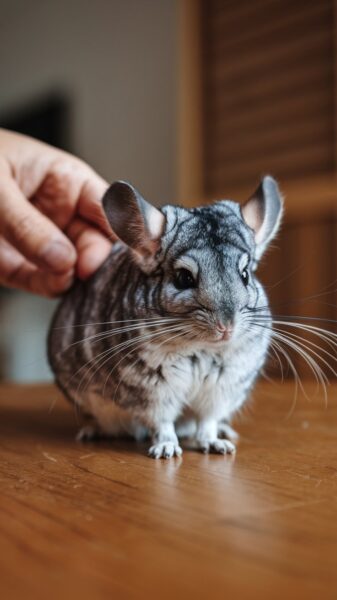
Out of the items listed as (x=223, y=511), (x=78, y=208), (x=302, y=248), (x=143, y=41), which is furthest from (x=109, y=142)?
(x=223, y=511)

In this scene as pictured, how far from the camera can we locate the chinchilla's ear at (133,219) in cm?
134

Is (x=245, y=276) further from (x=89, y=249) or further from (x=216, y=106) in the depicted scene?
(x=216, y=106)

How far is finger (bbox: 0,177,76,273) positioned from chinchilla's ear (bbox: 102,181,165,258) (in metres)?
0.30

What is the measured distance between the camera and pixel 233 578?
575 millimetres

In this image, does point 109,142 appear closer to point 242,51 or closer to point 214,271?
point 242,51

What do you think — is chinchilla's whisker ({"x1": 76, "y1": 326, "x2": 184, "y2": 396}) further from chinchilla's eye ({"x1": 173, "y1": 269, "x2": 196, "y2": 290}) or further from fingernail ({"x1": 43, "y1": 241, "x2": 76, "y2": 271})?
fingernail ({"x1": 43, "y1": 241, "x2": 76, "y2": 271})

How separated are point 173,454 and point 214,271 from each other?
32cm

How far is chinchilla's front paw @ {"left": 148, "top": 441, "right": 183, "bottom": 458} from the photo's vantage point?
4.11ft

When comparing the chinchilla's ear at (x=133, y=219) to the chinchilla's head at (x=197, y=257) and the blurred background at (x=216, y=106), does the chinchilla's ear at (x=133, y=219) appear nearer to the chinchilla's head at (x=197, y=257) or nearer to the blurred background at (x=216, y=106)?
the chinchilla's head at (x=197, y=257)

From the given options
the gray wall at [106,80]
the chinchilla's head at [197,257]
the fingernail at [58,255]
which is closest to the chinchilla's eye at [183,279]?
the chinchilla's head at [197,257]

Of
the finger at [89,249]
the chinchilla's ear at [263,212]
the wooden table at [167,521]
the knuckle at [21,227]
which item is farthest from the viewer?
the finger at [89,249]

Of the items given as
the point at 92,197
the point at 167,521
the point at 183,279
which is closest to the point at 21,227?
the point at 92,197

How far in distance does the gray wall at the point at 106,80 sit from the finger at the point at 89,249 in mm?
3202

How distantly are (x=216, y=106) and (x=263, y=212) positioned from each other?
10.6 feet
